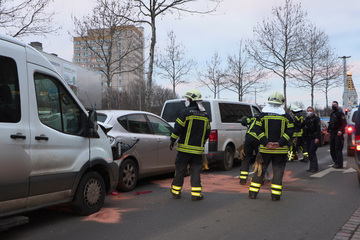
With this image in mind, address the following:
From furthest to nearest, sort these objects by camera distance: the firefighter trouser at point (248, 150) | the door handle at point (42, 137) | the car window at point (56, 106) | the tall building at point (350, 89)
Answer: the tall building at point (350, 89) → the firefighter trouser at point (248, 150) → the car window at point (56, 106) → the door handle at point (42, 137)

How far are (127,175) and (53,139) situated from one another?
259 centimetres

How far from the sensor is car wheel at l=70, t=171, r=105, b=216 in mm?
4762

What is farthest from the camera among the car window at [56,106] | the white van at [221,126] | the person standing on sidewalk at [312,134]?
the person standing on sidewalk at [312,134]

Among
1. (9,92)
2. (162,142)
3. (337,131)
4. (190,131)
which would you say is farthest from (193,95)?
(337,131)

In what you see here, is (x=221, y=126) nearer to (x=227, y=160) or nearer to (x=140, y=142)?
(x=227, y=160)

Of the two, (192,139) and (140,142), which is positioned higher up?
(192,139)

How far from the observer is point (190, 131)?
6.00 m

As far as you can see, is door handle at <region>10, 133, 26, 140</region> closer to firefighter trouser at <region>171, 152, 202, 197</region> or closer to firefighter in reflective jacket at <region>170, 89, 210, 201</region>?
firefighter in reflective jacket at <region>170, 89, 210, 201</region>

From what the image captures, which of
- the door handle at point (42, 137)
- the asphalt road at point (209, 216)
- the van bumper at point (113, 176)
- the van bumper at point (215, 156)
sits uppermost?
the door handle at point (42, 137)

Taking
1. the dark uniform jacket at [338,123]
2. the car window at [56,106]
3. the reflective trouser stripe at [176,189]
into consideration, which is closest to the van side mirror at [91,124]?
the car window at [56,106]

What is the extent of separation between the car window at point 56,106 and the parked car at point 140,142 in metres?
1.67

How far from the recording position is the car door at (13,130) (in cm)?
364

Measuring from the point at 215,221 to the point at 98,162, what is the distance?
1910 mm

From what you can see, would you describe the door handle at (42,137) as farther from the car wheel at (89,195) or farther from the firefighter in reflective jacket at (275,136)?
the firefighter in reflective jacket at (275,136)
